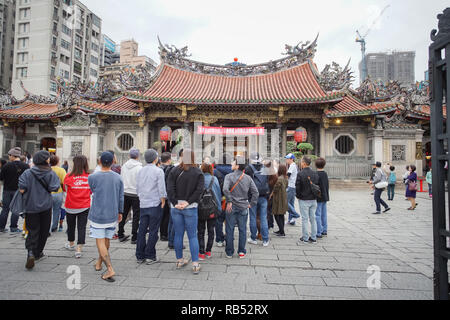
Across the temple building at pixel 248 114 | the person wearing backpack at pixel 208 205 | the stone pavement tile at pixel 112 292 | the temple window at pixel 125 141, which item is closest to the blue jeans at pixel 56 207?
the stone pavement tile at pixel 112 292

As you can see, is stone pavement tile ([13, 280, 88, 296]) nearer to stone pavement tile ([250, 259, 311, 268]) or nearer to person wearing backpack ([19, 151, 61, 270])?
person wearing backpack ([19, 151, 61, 270])

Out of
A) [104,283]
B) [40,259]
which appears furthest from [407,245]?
[40,259]

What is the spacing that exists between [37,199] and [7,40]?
159ft

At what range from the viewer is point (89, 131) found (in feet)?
48.2

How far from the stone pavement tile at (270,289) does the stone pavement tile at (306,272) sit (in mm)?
393

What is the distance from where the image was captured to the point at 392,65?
207ft

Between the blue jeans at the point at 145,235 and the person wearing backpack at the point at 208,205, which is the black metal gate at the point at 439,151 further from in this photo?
the blue jeans at the point at 145,235

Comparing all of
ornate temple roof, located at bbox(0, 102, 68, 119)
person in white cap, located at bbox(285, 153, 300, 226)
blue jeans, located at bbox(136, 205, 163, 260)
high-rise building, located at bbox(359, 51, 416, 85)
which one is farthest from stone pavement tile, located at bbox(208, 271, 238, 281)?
high-rise building, located at bbox(359, 51, 416, 85)

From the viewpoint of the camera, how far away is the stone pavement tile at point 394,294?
9.49ft

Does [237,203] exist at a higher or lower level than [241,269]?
higher

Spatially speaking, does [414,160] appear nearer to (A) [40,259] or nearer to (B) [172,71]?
(B) [172,71]

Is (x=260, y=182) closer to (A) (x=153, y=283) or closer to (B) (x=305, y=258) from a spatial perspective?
(B) (x=305, y=258)

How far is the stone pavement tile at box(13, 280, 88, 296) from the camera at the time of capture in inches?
114

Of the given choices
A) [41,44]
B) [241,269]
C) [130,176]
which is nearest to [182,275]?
[241,269]
